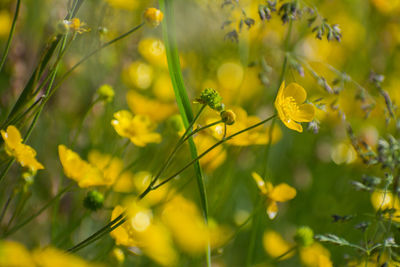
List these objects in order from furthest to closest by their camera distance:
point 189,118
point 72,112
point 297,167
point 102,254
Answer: point 297,167 → point 72,112 → point 102,254 → point 189,118

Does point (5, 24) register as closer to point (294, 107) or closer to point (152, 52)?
point (152, 52)

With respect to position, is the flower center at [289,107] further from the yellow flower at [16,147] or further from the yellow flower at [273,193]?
the yellow flower at [16,147]

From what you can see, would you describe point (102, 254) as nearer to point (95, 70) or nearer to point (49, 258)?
→ point (49, 258)

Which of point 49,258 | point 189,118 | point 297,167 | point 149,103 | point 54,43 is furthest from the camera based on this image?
point 297,167

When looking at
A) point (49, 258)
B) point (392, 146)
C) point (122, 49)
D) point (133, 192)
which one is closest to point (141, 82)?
point (122, 49)

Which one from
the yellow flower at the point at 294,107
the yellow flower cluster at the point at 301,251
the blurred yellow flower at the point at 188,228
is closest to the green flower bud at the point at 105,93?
the blurred yellow flower at the point at 188,228

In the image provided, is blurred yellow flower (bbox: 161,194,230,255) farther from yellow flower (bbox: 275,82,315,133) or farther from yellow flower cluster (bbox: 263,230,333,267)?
yellow flower (bbox: 275,82,315,133)

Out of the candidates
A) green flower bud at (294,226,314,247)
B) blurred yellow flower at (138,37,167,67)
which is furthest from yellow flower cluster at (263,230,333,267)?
blurred yellow flower at (138,37,167,67)
